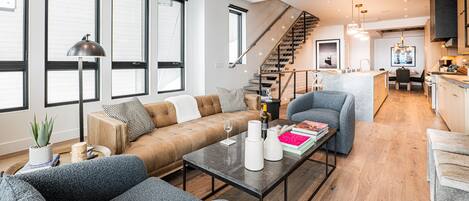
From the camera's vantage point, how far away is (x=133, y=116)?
286 cm

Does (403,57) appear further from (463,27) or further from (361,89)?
(463,27)

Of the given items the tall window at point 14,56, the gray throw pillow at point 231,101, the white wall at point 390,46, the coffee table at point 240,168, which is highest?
the white wall at point 390,46

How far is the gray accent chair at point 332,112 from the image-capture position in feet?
11.1

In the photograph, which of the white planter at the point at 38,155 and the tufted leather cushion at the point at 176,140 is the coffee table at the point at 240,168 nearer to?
the tufted leather cushion at the point at 176,140

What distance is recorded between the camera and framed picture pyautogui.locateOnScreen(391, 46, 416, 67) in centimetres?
1378

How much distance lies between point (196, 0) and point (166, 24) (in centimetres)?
84

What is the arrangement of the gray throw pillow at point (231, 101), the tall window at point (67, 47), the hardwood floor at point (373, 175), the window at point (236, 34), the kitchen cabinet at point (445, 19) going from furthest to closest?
1. the window at point (236, 34)
2. the kitchen cabinet at point (445, 19)
3. the gray throw pillow at point (231, 101)
4. the tall window at point (67, 47)
5. the hardwood floor at point (373, 175)

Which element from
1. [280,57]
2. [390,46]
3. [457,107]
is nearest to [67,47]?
[280,57]

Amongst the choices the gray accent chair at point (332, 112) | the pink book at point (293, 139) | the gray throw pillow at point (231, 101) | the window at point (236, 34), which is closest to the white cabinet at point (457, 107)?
the gray accent chair at point (332, 112)

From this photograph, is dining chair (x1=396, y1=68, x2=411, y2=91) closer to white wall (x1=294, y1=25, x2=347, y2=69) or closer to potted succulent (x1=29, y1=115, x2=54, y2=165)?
white wall (x1=294, y1=25, x2=347, y2=69)

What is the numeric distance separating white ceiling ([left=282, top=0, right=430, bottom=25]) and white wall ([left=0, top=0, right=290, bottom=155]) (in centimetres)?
128

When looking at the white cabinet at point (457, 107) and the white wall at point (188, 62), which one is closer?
the white cabinet at point (457, 107)

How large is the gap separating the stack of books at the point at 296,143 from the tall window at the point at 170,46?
12.1ft

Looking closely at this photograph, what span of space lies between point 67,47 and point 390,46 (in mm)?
15017
